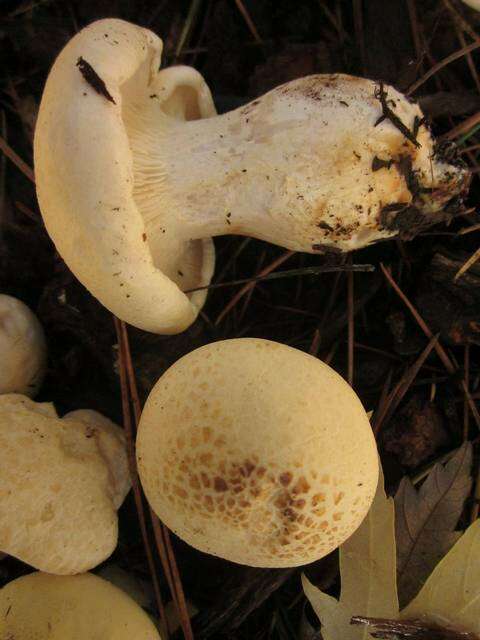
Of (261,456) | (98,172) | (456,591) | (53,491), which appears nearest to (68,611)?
(53,491)

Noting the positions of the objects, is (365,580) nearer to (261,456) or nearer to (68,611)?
(261,456)

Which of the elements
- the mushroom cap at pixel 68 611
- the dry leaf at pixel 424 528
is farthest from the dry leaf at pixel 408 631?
the mushroom cap at pixel 68 611

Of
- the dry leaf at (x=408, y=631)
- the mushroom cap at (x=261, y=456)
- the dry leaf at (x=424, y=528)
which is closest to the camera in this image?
the mushroom cap at (x=261, y=456)

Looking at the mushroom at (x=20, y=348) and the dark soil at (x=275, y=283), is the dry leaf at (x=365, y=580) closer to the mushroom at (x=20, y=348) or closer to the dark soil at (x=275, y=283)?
the dark soil at (x=275, y=283)

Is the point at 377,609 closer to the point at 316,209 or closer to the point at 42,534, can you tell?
Answer: the point at 42,534

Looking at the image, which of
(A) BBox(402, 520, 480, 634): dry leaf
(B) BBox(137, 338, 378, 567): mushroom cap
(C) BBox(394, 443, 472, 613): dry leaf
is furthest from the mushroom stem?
(A) BBox(402, 520, 480, 634): dry leaf

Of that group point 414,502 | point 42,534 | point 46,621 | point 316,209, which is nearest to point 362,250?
point 316,209
